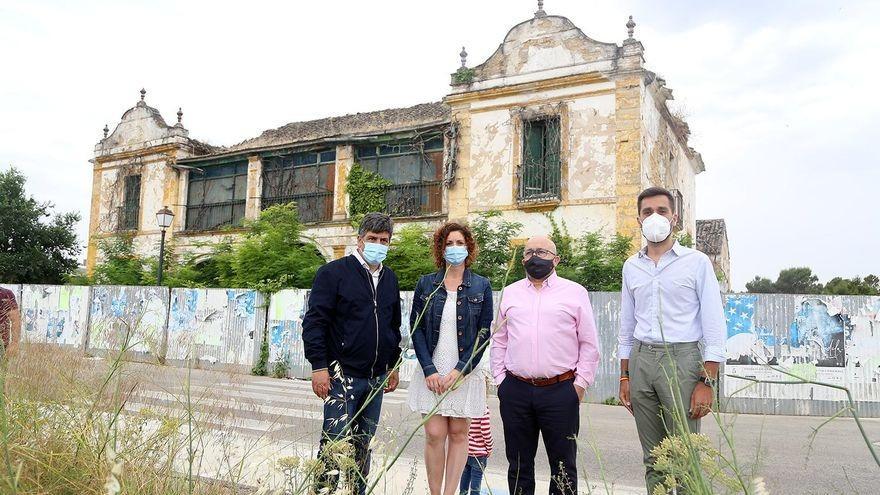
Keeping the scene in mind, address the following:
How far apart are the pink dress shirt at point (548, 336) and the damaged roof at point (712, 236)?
2677cm

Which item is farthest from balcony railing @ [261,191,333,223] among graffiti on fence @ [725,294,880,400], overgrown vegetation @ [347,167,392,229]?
graffiti on fence @ [725,294,880,400]

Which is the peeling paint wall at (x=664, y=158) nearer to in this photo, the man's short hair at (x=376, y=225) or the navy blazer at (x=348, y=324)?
the man's short hair at (x=376, y=225)

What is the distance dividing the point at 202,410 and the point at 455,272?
185 cm

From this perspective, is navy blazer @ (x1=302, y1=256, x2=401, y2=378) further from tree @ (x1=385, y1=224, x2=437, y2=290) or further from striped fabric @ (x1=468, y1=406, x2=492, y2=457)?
tree @ (x1=385, y1=224, x2=437, y2=290)

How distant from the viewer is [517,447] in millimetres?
3801

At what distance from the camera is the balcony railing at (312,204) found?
63.9 ft

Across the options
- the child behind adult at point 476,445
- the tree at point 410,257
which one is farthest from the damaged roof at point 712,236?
the child behind adult at point 476,445

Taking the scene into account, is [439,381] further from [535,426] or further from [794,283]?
[794,283]

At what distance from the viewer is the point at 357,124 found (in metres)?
20.2

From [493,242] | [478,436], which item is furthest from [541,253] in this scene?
[493,242]

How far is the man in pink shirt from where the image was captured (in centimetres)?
370

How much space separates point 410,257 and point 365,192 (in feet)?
12.0

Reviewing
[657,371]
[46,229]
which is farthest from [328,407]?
[46,229]

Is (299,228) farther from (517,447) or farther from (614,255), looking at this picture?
(517,447)
